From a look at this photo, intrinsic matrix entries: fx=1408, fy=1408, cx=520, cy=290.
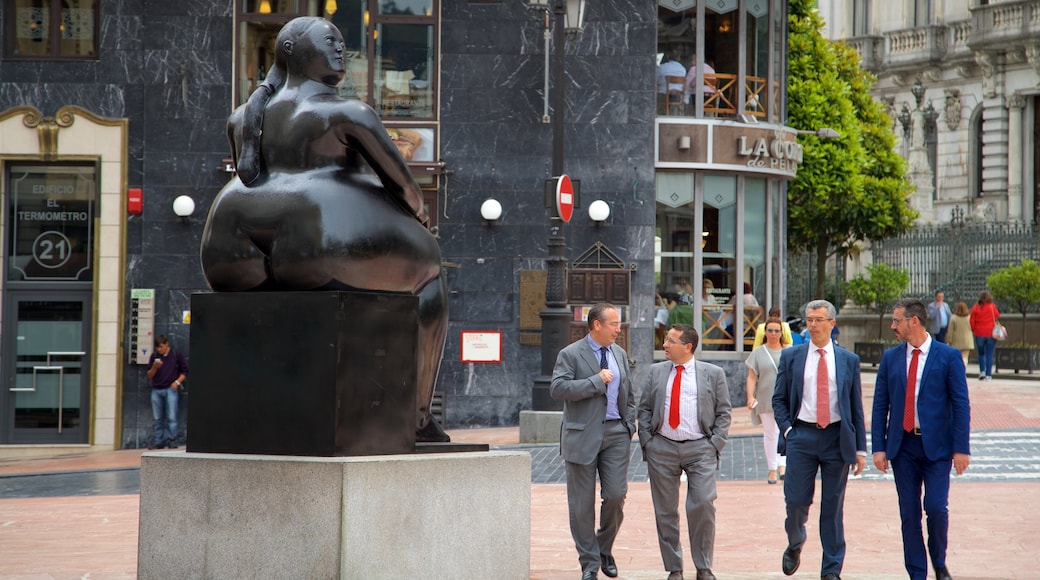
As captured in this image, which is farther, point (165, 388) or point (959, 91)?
point (959, 91)

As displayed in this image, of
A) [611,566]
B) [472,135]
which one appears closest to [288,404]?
[611,566]

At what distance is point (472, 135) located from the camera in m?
20.3

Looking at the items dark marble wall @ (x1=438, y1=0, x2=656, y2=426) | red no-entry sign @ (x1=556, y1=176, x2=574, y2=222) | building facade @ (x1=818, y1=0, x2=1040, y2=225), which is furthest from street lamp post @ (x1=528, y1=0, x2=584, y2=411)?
building facade @ (x1=818, y1=0, x2=1040, y2=225)

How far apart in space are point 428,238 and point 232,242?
3.32 feet

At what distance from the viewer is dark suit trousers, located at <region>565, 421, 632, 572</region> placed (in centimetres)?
892

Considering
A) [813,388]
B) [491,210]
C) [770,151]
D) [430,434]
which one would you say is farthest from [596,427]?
[770,151]

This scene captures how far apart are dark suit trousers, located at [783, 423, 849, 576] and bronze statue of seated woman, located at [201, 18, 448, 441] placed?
2.98 metres

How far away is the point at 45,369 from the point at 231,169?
3.84 meters

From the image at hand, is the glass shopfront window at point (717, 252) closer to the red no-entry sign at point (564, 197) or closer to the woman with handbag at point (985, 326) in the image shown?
the red no-entry sign at point (564, 197)

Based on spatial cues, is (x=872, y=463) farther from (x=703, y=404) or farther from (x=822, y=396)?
(x=703, y=404)

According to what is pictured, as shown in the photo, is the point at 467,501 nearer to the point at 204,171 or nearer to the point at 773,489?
the point at 773,489

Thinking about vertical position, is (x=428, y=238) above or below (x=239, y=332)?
above

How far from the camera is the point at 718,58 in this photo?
73.4 ft

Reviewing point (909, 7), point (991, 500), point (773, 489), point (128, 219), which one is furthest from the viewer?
point (909, 7)
